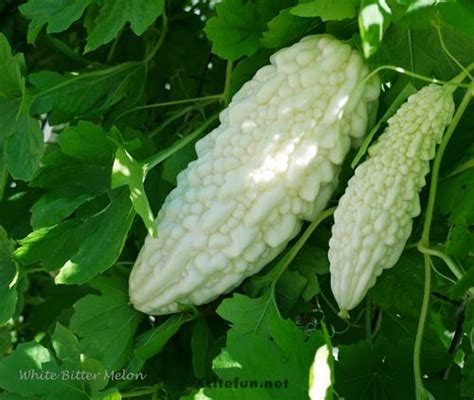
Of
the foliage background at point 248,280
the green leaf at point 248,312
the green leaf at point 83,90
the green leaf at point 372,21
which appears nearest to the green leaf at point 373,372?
the foliage background at point 248,280

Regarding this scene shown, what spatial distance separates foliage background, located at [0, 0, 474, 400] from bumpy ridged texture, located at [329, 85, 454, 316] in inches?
2.7

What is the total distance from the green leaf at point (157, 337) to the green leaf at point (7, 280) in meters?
0.18

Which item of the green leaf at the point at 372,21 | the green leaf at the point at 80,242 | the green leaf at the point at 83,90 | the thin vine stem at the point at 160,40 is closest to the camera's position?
the green leaf at the point at 372,21

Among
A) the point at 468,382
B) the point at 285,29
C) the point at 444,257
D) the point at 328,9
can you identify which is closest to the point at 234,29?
the point at 285,29

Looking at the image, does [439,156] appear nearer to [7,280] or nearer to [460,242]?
[460,242]

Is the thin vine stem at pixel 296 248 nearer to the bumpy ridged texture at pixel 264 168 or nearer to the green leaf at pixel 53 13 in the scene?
A: the bumpy ridged texture at pixel 264 168

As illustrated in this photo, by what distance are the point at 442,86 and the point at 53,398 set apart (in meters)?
0.63

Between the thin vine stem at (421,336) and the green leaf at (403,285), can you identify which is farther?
the green leaf at (403,285)

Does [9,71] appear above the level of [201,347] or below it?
above

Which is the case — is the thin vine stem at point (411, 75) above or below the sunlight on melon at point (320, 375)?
above

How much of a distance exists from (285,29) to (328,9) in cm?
13

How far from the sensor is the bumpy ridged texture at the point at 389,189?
120 cm

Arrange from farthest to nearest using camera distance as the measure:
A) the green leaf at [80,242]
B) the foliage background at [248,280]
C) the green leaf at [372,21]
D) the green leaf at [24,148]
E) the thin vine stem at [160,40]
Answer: the thin vine stem at [160,40]
the green leaf at [24,148]
the green leaf at [80,242]
the foliage background at [248,280]
the green leaf at [372,21]

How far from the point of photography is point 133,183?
1.24 meters
